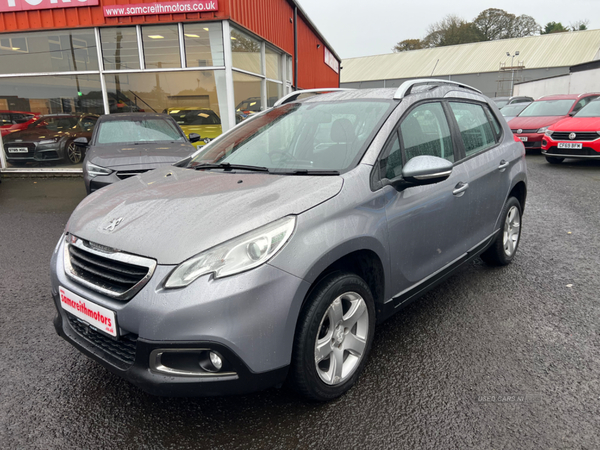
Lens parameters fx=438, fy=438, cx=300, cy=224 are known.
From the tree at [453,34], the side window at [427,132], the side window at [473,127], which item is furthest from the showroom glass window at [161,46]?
the tree at [453,34]

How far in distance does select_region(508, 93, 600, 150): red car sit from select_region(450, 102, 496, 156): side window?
34.1 ft

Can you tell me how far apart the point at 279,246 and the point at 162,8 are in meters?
9.73

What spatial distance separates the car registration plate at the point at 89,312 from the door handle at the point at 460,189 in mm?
2316

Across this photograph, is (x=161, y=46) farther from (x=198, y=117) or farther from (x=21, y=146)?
(x=21, y=146)

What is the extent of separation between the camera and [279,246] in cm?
199

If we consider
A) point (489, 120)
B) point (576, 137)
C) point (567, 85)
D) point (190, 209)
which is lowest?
point (576, 137)

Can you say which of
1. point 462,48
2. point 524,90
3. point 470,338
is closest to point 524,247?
point 470,338

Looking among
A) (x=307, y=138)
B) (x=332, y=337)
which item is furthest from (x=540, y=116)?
(x=332, y=337)

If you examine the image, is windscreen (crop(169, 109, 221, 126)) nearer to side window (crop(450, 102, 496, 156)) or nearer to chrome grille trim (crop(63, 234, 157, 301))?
side window (crop(450, 102, 496, 156))

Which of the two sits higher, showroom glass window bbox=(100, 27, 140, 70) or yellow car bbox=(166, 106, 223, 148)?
showroom glass window bbox=(100, 27, 140, 70)

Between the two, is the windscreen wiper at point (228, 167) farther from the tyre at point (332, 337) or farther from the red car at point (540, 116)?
the red car at point (540, 116)

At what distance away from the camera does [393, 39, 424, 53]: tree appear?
79062 mm

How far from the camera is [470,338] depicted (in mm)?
3037

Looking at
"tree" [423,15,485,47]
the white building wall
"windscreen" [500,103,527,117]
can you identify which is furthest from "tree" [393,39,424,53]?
"windscreen" [500,103,527,117]
